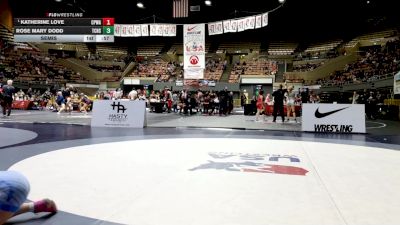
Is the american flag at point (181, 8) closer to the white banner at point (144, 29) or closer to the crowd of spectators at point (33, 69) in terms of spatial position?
the white banner at point (144, 29)

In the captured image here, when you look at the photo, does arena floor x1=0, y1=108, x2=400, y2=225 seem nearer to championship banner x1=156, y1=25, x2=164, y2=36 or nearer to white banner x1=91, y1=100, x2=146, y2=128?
white banner x1=91, y1=100, x2=146, y2=128

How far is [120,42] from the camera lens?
153 feet

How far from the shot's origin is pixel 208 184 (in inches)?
144

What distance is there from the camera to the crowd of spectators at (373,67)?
74.3 feet

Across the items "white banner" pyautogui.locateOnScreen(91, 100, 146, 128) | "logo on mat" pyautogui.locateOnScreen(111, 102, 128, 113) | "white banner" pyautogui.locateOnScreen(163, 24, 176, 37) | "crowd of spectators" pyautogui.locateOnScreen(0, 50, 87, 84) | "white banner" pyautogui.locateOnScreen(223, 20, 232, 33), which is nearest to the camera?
"white banner" pyautogui.locateOnScreen(91, 100, 146, 128)

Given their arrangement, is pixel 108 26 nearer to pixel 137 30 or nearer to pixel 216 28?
pixel 137 30

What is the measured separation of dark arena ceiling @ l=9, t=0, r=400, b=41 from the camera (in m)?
31.6

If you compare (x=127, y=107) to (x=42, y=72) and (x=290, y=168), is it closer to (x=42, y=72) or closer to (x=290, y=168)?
(x=290, y=168)

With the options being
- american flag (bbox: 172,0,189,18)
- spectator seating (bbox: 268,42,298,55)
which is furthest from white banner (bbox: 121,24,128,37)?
spectator seating (bbox: 268,42,298,55)

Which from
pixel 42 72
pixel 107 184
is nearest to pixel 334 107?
pixel 107 184

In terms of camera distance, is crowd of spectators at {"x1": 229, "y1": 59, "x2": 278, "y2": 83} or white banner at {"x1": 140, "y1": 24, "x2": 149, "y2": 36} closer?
white banner at {"x1": 140, "y1": 24, "x2": 149, "y2": 36}

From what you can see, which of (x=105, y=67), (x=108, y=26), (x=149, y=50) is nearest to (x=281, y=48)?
(x=149, y=50)

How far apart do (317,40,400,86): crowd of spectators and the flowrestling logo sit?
18.3m
